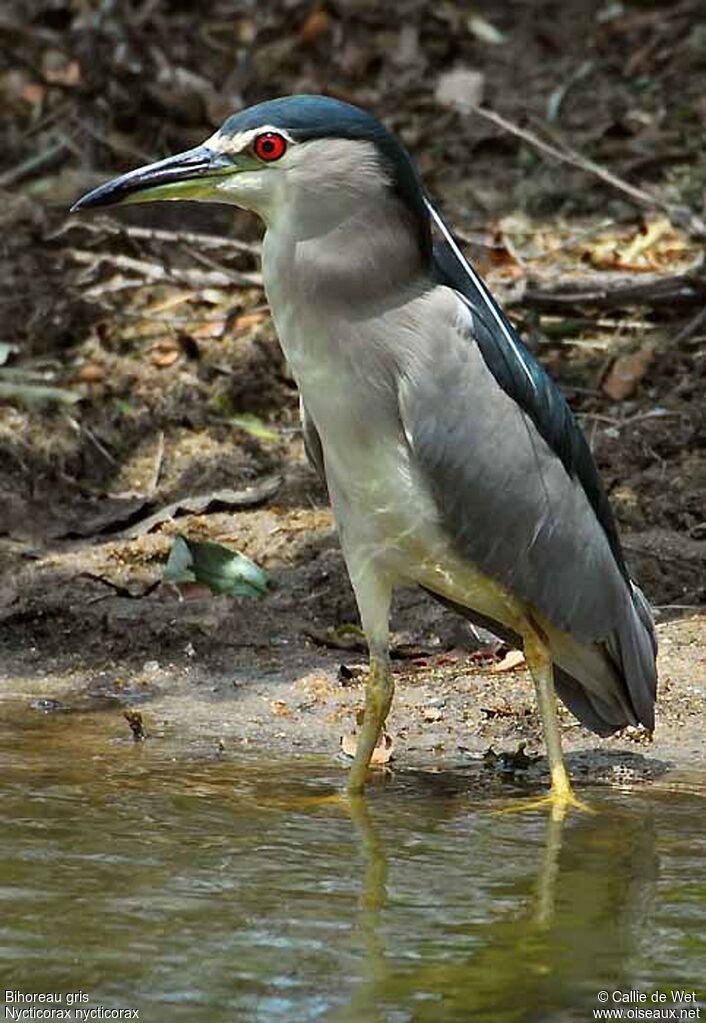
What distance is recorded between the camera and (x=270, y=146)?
528cm

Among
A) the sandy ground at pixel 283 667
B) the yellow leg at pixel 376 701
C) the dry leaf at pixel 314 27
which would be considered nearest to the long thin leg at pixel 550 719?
the sandy ground at pixel 283 667

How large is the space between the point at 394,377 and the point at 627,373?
3.13 meters

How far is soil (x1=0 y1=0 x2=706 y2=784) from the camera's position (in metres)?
6.49

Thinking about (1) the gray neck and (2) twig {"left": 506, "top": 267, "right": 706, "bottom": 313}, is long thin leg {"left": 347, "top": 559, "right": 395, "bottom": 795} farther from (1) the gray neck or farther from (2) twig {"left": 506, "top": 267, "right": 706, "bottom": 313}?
(2) twig {"left": 506, "top": 267, "right": 706, "bottom": 313}

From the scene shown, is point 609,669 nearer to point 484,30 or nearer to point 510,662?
point 510,662

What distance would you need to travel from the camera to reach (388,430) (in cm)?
533

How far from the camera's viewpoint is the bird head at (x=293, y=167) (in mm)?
5277

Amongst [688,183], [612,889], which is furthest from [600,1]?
[612,889]

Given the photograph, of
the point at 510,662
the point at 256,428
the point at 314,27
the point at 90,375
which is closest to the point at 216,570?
the point at 510,662

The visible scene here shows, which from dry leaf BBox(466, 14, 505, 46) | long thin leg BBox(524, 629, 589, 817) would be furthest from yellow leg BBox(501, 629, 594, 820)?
dry leaf BBox(466, 14, 505, 46)

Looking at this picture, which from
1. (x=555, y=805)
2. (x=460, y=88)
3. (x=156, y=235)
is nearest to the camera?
(x=555, y=805)

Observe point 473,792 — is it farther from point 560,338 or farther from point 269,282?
point 560,338

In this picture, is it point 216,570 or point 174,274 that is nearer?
point 216,570

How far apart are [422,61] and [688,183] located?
2.14 m
